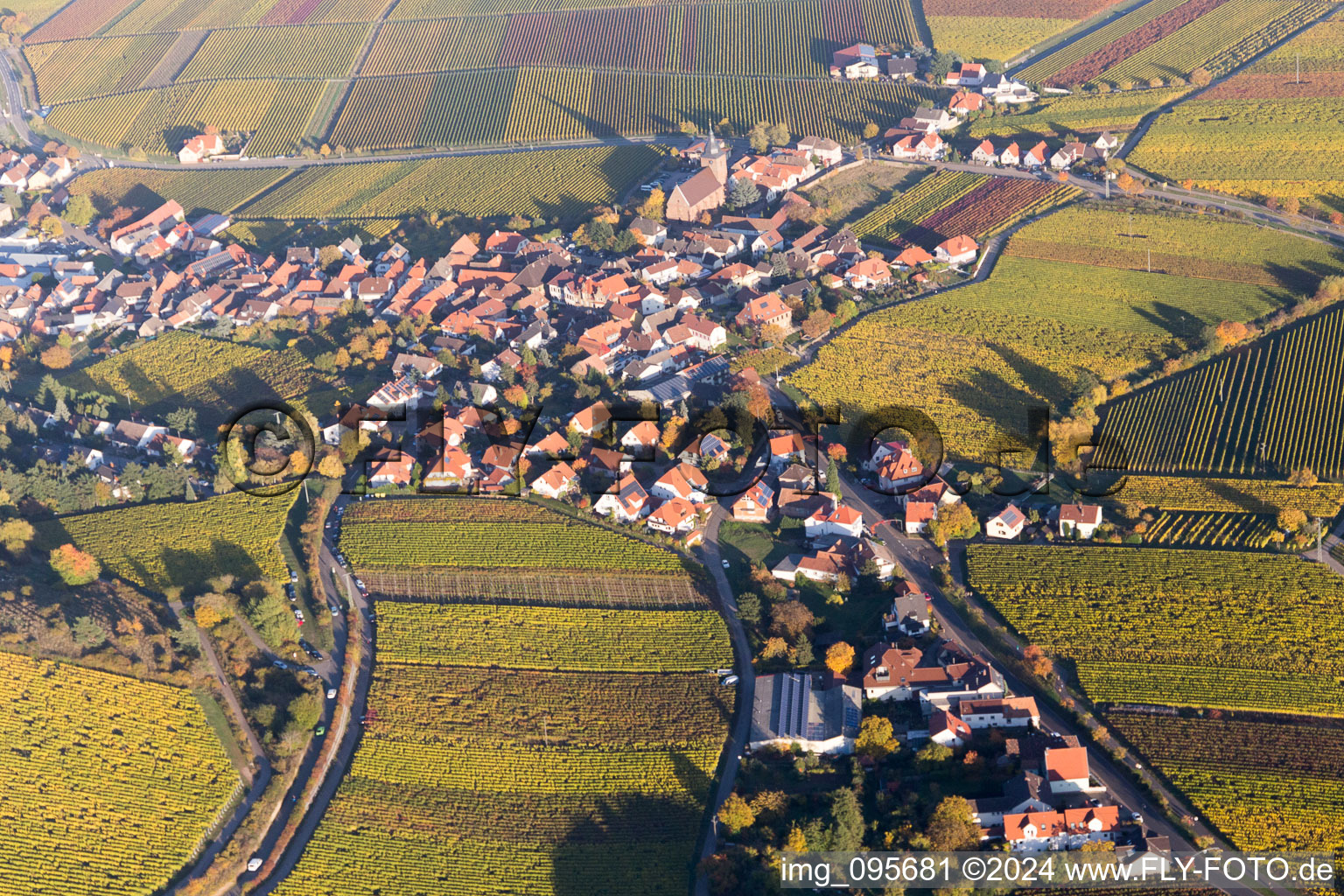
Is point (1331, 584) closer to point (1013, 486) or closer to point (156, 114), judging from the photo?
point (1013, 486)

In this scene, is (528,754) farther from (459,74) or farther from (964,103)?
(459,74)

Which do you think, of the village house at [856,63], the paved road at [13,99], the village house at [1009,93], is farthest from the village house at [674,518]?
the paved road at [13,99]

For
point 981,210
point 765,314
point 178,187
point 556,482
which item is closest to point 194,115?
point 178,187

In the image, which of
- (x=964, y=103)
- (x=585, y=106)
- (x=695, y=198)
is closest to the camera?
(x=695, y=198)

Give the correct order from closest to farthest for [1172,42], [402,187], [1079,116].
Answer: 1. [1079,116]
2. [402,187]
3. [1172,42]

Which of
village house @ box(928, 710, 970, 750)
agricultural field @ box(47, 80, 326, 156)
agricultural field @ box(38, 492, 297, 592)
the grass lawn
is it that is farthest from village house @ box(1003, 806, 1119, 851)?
agricultural field @ box(47, 80, 326, 156)

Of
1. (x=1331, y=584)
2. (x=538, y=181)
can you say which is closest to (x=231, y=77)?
(x=538, y=181)

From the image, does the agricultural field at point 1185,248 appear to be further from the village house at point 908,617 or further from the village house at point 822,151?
the village house at point 908,617
